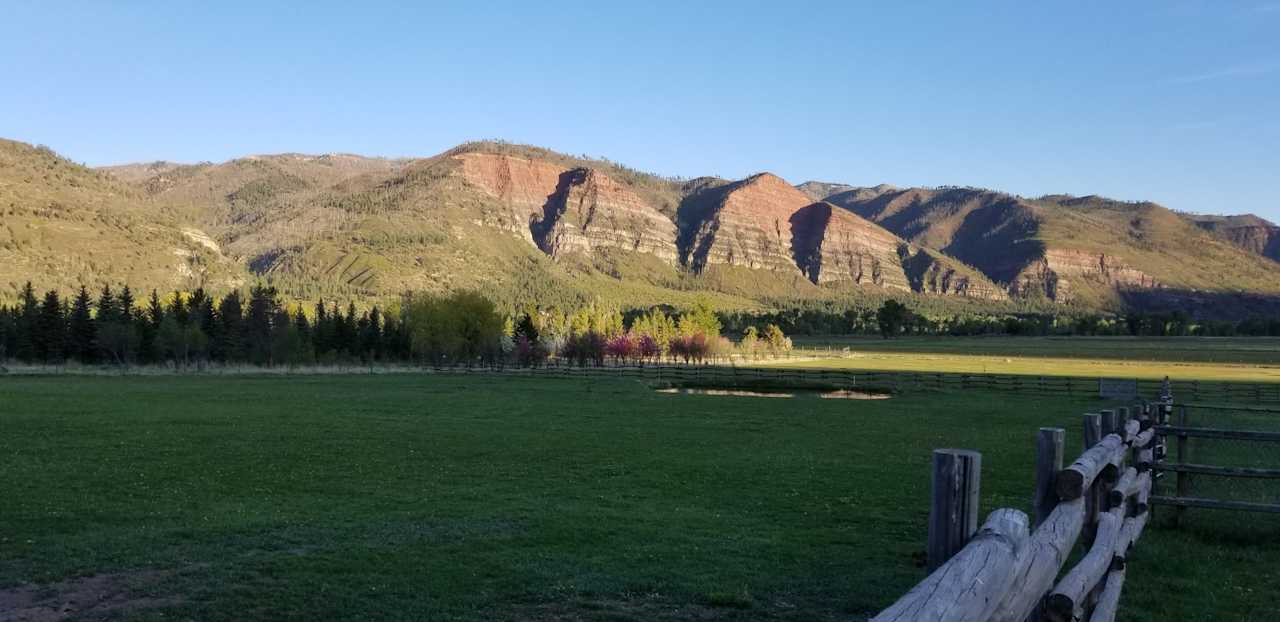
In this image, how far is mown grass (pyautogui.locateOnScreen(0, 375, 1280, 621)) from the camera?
382 inches

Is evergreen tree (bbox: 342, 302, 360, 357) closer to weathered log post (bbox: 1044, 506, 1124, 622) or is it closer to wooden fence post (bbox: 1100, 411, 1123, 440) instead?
wooden fence post (bbox: 1100, 411, 1123, 440)

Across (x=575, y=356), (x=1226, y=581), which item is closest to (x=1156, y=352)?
(x=575, y=356)

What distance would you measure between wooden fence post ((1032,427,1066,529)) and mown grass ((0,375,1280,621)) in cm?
420

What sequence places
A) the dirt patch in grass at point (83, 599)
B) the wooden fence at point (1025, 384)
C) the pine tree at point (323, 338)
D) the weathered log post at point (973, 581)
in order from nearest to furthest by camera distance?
the weathered log post at point (973, 581)
the dirt patch in grass at point (83, 599)
the wooden fence at point (1025, 384)
the pine tree at point (323, 338)

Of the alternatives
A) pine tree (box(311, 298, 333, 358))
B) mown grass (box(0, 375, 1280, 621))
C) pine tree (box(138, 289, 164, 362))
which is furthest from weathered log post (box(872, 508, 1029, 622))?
pine tree (box(311, 298, 333, 358))

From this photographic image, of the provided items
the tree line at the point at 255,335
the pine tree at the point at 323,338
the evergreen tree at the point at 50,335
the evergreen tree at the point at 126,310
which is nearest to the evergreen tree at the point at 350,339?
the tree line at the point at 255,335

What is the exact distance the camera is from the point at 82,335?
91.6 m

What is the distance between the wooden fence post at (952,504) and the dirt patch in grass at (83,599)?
353 inches

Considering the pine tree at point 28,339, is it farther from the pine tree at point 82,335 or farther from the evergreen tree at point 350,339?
the evergreen tree at point 350,339

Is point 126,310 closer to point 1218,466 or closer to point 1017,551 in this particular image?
point 1218,466

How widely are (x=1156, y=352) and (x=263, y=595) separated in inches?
6394

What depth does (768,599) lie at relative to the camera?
978 centimetres

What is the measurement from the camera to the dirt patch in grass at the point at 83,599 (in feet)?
29.5

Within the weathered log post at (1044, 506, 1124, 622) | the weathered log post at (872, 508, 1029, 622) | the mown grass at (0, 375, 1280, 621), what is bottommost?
the mown grass at (0, 375, 1280, 621)
